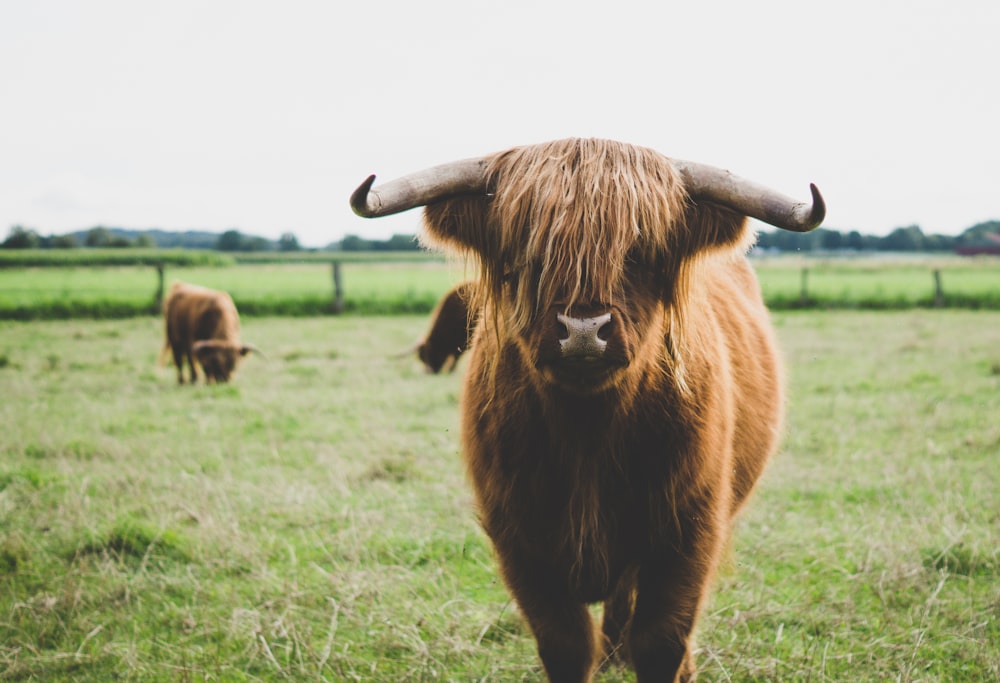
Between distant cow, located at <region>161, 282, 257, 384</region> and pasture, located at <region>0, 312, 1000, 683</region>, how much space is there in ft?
7.99

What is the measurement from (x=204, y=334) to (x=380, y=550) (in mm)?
8398

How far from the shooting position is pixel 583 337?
182cm

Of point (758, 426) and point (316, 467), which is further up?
point (758, 426)

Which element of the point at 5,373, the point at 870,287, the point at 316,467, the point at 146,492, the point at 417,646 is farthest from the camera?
the point at 870,287

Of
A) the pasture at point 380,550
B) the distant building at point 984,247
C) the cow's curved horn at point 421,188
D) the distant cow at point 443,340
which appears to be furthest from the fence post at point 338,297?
the distant building at point 984,247

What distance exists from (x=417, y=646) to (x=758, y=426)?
1598 mm

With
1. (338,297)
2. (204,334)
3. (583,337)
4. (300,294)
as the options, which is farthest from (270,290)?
(583,337)

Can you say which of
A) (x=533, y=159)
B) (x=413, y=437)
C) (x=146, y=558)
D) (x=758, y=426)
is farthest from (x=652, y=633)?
(x=413, y=437)

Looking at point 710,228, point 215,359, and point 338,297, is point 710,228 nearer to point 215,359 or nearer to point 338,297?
point 215,359

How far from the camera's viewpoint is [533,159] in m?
2.20

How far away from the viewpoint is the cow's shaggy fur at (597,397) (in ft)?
6.63

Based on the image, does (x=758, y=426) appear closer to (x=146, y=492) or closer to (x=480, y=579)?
(x=480, y=579)

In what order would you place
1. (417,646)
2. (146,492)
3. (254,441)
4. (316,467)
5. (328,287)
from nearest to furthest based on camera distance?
(417,646), (146,492), (316,467), (254,441), (328,287)

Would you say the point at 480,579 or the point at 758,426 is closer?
the point at 758,426
